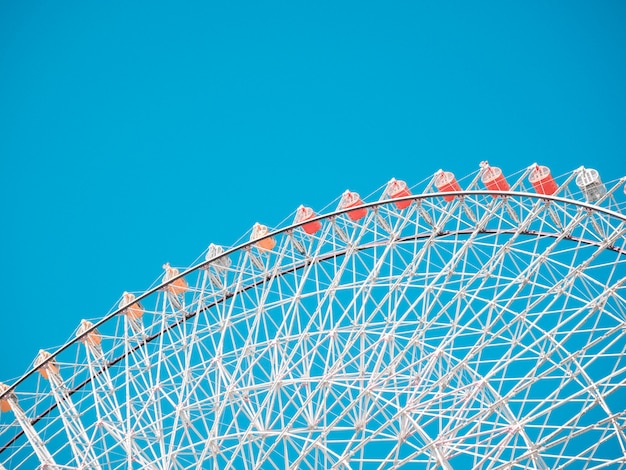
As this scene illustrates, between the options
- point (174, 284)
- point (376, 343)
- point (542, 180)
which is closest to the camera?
point (376, 343)

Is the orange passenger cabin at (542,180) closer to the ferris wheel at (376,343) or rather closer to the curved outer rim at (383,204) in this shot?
the ferris wheel at (376,343)

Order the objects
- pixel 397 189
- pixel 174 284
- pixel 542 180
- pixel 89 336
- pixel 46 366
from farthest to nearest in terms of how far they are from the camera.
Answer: pixel 46 366 → pixel 89 336 → pixel 174 284 → pixel 397 189 → pixel 542 180

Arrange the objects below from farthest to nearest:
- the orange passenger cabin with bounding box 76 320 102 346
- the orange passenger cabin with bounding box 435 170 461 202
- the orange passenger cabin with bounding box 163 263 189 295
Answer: the orange passenger cabin with bounding box 76 320 102 346 < the orange passenger cabin with bounding box 163 263 189 295 < the orange passenger cabin with bounding box 435 170 461 202

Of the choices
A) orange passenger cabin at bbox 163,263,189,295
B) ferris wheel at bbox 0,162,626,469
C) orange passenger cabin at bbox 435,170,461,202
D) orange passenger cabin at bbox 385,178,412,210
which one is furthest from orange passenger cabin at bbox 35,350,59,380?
orange passenger cabin at bbox 435,170,461,202

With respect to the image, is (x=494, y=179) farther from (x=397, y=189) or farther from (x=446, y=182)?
(x=397, y=189)

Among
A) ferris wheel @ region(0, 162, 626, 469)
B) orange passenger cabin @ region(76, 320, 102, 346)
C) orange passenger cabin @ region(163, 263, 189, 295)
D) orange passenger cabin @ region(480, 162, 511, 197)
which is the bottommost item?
ferris wheel @ region(0, 162, 626, 469)

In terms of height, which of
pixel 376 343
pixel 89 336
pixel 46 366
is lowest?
pixel 376 343

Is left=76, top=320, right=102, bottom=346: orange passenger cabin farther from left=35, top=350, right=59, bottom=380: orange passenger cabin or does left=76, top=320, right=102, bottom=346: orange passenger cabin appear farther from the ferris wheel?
left=35, top=350, right=59, bottom=380: orange passenger cabin

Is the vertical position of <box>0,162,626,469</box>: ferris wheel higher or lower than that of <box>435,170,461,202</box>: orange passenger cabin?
lower

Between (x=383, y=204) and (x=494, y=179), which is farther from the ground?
(x=494, y=179)

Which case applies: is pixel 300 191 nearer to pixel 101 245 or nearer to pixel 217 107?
pixel 217 107

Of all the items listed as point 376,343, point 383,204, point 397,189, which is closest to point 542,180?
point 397,189

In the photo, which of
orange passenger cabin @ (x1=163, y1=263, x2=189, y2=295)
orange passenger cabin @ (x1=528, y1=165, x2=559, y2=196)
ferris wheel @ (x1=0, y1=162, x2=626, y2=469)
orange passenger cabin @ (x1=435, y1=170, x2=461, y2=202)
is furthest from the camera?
orange passenger cabin @ (x1=163, y1=263, x2=189, y2=295)

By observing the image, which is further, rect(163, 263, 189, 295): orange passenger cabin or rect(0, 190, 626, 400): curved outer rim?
rect(163, 263, 189, 295): orange passenger cabin
